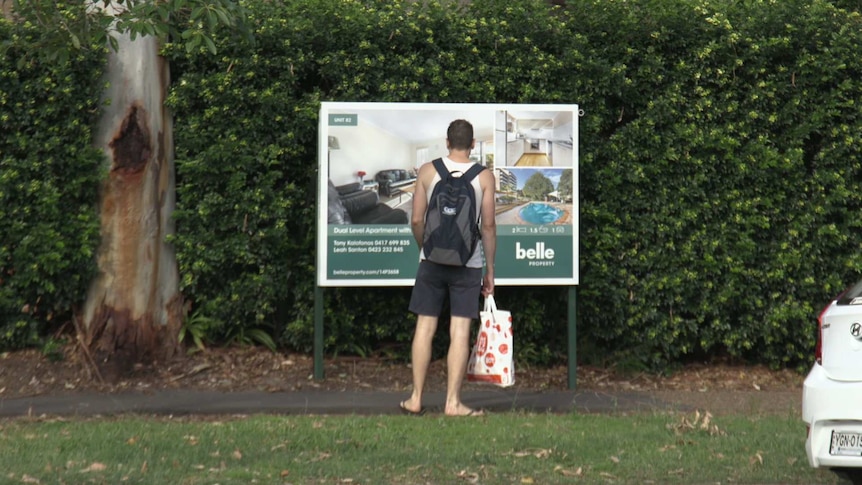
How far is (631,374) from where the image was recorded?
962 centimetres

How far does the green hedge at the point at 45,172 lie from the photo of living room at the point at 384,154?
1.94m

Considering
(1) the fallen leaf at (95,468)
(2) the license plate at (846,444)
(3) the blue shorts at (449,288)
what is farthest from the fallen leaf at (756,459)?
(1) the fallen leaf at (95,468)

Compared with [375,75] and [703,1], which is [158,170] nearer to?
[375,75]

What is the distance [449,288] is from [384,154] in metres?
1.52

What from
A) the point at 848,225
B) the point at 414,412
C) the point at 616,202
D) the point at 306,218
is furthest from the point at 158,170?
the point at 848,225

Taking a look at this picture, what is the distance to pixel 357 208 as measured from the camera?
28.6 ft

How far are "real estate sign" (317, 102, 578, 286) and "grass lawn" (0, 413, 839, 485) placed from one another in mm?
1524

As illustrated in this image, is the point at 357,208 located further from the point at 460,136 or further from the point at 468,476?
the point at 468,476

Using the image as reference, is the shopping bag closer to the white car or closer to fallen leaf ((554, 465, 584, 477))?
fallen leaf ((554, 465, 584, 477))

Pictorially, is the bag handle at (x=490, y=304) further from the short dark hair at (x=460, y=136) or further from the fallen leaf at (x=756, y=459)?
the fallen leaf at (x=756, y=459)

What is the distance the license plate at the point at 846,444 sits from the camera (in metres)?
5.32

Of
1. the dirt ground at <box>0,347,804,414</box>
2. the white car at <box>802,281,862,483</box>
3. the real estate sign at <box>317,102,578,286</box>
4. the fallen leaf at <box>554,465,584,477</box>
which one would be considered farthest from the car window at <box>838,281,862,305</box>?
→ the real estate sign at <box>317,102,578,286</box>

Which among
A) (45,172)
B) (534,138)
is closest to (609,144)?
(534,138)

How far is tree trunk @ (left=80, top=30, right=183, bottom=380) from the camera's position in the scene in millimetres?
8922
